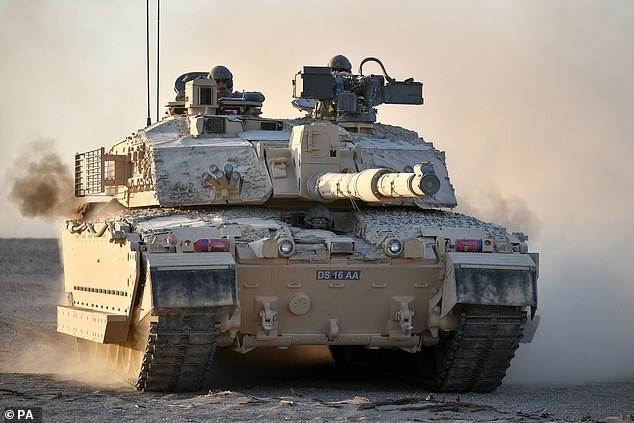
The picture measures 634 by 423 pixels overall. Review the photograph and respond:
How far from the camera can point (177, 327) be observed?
17.5 meters

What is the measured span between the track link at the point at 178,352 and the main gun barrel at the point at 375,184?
7.40ft

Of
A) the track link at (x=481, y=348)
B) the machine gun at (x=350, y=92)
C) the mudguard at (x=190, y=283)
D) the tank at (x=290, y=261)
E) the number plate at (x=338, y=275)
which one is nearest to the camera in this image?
the mudguard at (x=190, y=283)

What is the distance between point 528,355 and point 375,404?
660 centimetres

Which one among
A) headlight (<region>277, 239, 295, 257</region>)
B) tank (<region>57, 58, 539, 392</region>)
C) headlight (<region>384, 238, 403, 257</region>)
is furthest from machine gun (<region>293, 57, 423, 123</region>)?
headlight (<region>277, 239, 295, 257</region>)

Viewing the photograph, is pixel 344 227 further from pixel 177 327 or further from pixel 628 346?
pixel 628 346

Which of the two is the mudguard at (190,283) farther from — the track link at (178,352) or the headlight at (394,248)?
the headlight at (394,248)

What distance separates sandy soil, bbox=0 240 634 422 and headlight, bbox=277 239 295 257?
5.29 feet

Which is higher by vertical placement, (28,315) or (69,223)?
(69,223)

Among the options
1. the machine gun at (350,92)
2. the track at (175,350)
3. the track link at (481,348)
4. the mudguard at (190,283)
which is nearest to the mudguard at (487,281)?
the track link at (481,348)

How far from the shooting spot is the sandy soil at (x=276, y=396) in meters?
15.5

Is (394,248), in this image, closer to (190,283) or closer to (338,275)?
(338,275)

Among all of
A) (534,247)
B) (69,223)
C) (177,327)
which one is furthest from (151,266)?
(534,247)

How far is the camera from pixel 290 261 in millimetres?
17891

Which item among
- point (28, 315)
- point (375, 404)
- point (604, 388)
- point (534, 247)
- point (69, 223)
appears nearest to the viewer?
point (375, 404)
